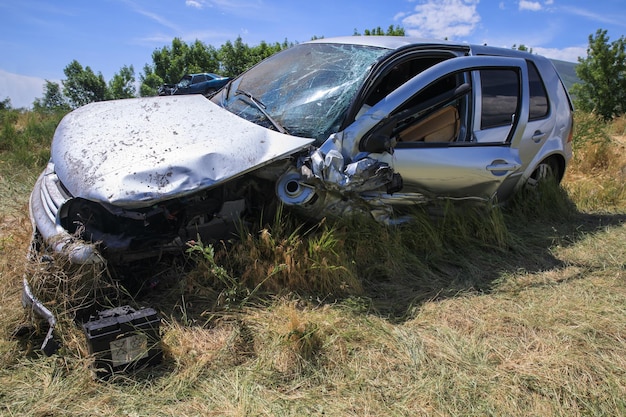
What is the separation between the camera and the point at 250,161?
280 cm

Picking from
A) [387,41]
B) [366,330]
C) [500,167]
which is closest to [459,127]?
[500,167]

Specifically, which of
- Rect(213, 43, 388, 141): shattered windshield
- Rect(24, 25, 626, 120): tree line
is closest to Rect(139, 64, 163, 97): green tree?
Rect(24, 25, 626, 120): tree line

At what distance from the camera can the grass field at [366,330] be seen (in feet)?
6.89

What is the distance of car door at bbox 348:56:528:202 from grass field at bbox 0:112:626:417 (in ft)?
1.06

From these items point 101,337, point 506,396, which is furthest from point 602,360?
→ point 101,337

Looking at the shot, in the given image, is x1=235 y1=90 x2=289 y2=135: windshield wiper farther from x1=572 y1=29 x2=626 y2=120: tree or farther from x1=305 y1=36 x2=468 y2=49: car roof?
x1=572 y1=29 x2=626 y2=120: tree

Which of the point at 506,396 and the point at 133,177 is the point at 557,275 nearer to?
the point at 506,396

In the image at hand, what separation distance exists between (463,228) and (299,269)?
161 cm

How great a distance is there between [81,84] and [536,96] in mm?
26605

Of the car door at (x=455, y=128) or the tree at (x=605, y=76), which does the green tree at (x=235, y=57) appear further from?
the car door at (x=455, y=128)

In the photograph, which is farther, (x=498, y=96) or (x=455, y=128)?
(x=498, y=96)

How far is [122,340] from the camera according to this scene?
2201 millimetres

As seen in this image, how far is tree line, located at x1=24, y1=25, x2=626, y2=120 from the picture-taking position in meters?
21.3

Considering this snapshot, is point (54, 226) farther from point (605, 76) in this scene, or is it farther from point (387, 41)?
point (605, 76)
